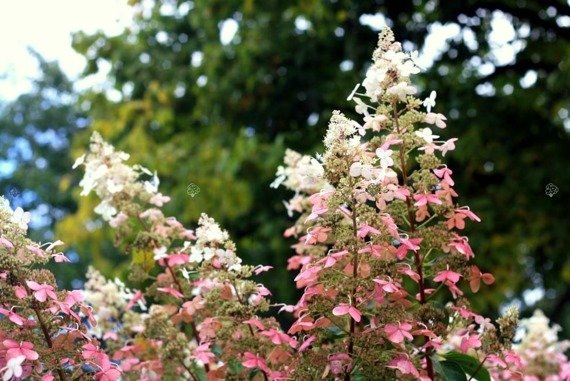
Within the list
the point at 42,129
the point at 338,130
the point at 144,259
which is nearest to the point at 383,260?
the point at 338,130

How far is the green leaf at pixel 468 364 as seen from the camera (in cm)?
175

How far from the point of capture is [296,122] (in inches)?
261

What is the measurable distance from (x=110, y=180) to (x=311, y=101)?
441 centimetres

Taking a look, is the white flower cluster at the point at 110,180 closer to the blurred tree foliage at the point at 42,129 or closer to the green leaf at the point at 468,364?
the green leaf at the point at 468,364

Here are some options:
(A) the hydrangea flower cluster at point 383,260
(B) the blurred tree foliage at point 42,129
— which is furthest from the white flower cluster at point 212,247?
(B) the blurred tree foliage at point 42,129

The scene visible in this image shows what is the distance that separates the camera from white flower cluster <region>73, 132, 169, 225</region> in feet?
6.72

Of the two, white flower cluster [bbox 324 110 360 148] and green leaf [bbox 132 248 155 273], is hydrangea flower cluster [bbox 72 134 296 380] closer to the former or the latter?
green leaf [bbox 132 248 155 273]

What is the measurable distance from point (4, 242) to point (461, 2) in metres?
4.47

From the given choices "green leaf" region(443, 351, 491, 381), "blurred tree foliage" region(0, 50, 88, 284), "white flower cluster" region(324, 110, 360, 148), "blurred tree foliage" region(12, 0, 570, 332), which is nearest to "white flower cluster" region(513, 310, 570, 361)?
"green leaf" region(443, 351, 491, 381)

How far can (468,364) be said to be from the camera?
177cm

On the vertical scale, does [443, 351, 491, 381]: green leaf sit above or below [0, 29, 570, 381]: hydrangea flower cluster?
below

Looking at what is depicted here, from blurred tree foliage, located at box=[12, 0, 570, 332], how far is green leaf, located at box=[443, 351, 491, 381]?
393 centimetres

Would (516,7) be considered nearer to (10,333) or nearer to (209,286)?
(209,286)

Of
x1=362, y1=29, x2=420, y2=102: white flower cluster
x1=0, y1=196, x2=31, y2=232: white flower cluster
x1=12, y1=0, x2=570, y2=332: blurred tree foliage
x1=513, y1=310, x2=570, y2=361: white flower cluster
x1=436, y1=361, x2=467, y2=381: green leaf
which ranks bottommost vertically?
x1=436, y1=361, x2=467, y2=381: green leaf
